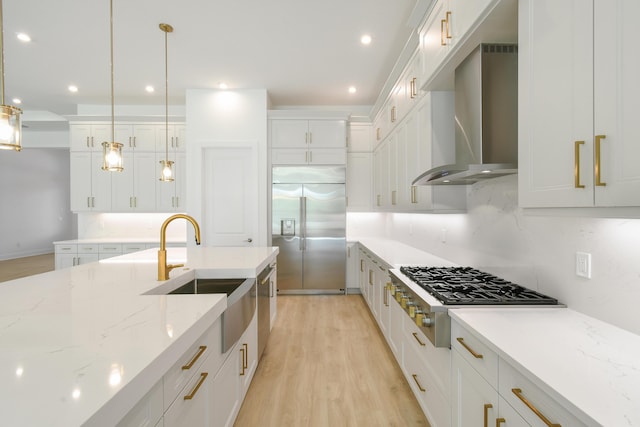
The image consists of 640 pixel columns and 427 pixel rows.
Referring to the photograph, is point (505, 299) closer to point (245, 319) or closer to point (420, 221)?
point (245, 319)

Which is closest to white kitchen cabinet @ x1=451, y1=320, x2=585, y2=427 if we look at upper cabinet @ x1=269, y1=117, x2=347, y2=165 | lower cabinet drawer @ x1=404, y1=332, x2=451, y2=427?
lower cabinet drawer @ x1=404, y1=332, x2=451, y2=427

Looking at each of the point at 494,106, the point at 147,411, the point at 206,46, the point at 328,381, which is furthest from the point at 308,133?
the point at 147,411

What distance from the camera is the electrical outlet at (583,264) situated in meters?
1.33

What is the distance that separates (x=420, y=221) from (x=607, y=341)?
2.50 meters

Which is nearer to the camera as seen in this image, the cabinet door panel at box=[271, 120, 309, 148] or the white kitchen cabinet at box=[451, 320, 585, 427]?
the white kitchen cabinet at box=[451, 320, 585, 427]

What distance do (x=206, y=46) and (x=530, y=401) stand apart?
386cm

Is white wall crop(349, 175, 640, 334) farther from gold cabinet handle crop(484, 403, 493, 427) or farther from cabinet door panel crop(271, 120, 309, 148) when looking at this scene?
cabinet door panel crop(271, 120, 309, 148)

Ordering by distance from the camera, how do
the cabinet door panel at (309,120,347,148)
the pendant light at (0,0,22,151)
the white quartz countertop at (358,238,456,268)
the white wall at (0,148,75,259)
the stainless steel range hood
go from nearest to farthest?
the pendant light at (0,0,22,151)
the stainless steel range hood
the white quartz countertop at (358,238,456,268)
the cabinet door panel at (309,120,347,148)
the white wall at (0,148,75,259)

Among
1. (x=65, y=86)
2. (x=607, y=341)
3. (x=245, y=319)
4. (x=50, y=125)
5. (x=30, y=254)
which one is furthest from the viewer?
(x=30, y=254)

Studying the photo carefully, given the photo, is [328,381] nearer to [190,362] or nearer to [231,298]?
[231,298]

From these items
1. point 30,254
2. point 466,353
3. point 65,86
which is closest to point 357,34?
point 466,353

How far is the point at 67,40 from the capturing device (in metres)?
3.17

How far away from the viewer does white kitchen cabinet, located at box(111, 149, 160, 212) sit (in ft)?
16.1

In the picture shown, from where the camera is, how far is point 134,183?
4.91m
